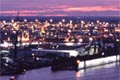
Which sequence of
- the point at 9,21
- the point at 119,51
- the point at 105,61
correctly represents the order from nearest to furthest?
the point at 105,61 < the point at 119,51 < the point at 9,21

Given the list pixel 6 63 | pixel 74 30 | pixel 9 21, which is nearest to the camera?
pixel 6 63

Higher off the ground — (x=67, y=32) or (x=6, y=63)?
(x=6, y=63)

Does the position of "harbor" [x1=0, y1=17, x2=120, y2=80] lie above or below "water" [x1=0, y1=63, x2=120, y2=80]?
below

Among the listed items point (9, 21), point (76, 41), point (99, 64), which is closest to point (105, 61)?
point (99, 64)

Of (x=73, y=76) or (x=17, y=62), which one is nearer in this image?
(x=73, y=76)

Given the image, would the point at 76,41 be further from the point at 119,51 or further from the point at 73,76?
the point at 73,76

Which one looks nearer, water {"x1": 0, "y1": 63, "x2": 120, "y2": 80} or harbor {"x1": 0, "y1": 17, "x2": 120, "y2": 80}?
water {"x1": 0, "y1": 63, "x2": 120, "y2": 80}

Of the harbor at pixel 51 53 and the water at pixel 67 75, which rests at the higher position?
the water at pixel 67 75

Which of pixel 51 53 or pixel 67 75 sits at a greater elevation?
pixel 67 75

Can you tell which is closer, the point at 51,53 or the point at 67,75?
the point at 67,75

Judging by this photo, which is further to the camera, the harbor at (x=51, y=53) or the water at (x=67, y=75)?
the harbor at (x=51, y=53)

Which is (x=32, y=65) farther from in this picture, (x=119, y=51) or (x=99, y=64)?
(x=119, y=51)
